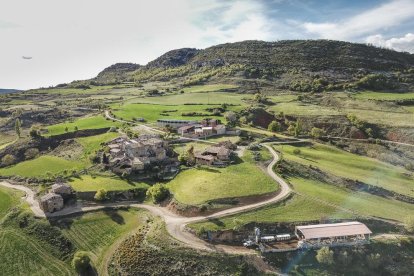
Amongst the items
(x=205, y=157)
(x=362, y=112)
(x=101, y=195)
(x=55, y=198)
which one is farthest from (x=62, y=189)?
(x=362, y=112)

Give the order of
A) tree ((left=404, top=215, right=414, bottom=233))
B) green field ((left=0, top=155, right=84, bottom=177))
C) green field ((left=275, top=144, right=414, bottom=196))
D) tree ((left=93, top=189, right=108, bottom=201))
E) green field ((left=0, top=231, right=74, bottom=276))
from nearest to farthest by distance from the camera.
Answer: green field ((left=0, top=231, right=74, bottom=276)), tree ((left=404, top=215, right=414, bottom=233)), tree ((left=93, top=189, right=108, bottom=201)), green field ((left=275, top=144, right=414, bottom=196)), green field ((left=0, top=155, right=84, bottom=177))

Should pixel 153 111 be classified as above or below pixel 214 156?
above

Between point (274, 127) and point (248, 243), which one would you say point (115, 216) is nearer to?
point (248, 243)

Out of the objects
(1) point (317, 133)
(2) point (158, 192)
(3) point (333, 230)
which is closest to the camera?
(3) point (333, 230)

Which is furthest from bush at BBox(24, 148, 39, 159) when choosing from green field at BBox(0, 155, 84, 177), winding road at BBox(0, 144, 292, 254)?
winding road at BBox(0, 144, 292, 254)

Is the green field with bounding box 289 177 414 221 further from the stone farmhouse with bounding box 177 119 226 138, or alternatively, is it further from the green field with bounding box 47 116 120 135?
the green field with bounding box 47 116 120 135

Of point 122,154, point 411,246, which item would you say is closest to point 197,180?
point 122,154
